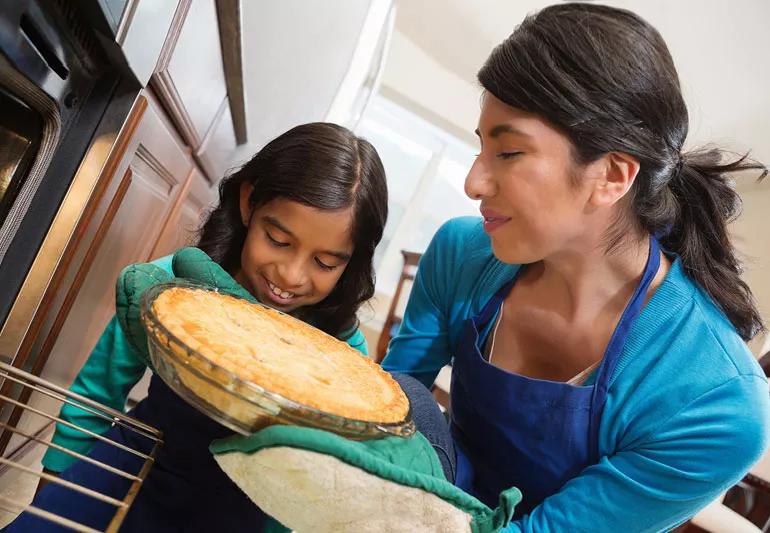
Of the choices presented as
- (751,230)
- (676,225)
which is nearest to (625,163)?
(676,225)

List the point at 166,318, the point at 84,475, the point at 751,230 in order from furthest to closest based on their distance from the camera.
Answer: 1. the point at 751,230
2. the point at 84,475
3. the point at 166,318

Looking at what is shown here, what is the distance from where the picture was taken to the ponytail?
2.92 ft

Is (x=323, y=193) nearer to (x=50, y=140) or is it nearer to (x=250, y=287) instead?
(x=250, y=287)

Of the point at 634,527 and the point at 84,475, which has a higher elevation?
the point at 634,527

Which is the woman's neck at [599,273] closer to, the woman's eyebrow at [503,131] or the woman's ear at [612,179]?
the woman's ear at [612,179]

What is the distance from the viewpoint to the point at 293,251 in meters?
0.90

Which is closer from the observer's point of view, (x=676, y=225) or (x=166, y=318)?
(x=166, y=318)

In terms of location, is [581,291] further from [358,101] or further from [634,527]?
[358,101]

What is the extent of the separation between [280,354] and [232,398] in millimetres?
130

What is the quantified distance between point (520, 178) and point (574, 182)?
0.09m

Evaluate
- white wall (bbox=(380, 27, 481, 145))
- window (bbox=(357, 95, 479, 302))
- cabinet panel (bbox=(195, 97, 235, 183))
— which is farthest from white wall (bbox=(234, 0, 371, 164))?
window (bbox=(357, 95, 479, 302))

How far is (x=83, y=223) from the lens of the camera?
2.33 feet

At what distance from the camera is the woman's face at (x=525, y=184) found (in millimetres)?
774

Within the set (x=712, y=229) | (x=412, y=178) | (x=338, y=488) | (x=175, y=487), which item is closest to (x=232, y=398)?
(x=338, y=488)
